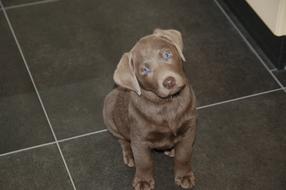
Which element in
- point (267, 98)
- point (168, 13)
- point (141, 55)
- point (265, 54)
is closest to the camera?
point (141, 55)

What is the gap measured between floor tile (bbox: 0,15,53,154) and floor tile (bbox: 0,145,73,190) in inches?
2.3

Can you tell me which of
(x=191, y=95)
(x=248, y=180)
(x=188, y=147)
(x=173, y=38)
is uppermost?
(x=173, y=38)

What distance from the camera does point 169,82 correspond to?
6.07ft

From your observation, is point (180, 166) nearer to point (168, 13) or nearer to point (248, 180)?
point (248, 180)

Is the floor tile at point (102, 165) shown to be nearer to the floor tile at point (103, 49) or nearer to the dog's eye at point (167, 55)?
the floor tile at point (103, 49)

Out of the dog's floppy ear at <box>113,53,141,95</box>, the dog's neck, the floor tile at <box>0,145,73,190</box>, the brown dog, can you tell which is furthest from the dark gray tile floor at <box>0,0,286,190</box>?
the dog's floppy ear at <box>113,53,141,95</box>

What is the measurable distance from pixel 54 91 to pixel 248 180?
985 mm

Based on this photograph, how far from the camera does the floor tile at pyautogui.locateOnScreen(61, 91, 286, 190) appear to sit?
227 cm

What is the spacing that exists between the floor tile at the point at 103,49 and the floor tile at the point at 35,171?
0.12 meters

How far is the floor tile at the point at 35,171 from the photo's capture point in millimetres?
2311

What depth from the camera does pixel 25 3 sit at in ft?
10.8

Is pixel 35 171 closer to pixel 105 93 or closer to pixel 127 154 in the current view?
pixel 127 154

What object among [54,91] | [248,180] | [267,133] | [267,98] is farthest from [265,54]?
[54,91]

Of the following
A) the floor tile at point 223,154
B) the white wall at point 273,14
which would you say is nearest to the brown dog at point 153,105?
the floor tile at point 223,154
